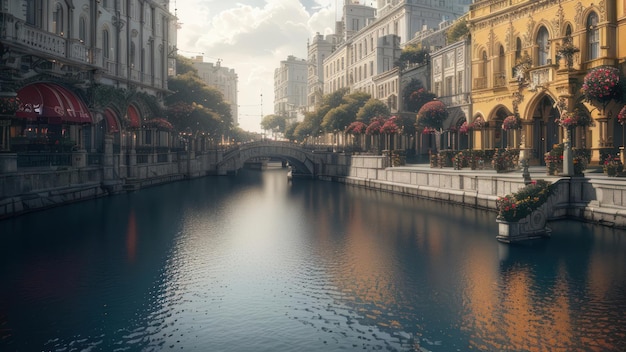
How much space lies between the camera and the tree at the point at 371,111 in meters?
76.3

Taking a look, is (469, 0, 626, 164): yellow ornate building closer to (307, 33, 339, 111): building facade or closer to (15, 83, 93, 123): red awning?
(15, 83, 93, 123): red awning

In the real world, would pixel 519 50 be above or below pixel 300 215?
above

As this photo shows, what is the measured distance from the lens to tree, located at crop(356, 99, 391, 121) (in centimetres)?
7631

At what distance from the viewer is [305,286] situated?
19.7 meters

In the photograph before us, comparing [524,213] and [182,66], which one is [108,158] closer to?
[524,213]

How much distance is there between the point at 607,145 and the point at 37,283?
123 feet

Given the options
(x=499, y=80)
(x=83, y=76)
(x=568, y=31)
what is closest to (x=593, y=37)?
(x=568, y=31)

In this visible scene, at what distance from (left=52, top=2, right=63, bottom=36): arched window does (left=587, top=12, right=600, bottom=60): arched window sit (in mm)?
44229

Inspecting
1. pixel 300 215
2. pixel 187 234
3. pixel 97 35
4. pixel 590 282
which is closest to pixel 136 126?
pixel 97 35

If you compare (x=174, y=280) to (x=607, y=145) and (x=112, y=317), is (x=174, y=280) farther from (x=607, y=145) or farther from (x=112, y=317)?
(x=607, y=145)

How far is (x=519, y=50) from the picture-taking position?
4888cm

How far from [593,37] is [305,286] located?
3393 cm

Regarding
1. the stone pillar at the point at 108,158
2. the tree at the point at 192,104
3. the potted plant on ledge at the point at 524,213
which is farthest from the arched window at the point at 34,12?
the potted plant on ledge at the point at 524,213

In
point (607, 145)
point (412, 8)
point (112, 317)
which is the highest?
point (412, 8)
